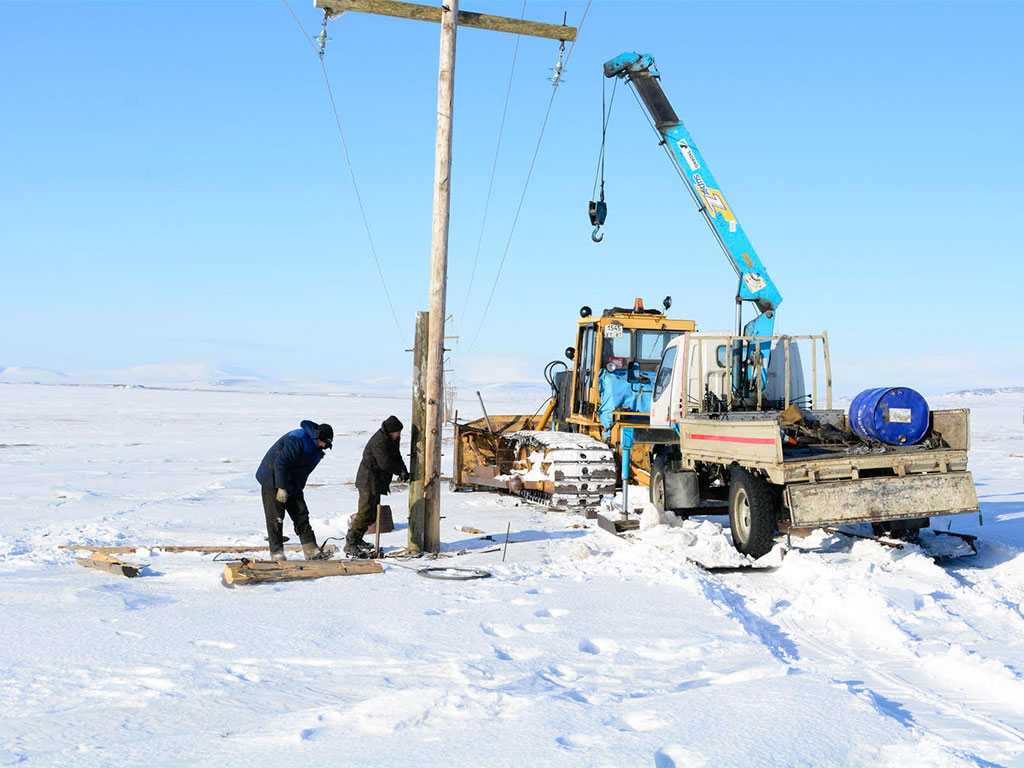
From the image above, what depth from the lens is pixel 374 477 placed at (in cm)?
941

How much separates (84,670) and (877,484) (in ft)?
23.0

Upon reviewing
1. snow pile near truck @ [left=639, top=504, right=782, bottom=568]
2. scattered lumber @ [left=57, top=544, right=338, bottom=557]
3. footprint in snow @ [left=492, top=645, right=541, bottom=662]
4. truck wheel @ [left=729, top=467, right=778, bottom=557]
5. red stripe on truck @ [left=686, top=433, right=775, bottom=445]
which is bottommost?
footprint in snow @ [left=492, top=645, right=541, bottom=662]

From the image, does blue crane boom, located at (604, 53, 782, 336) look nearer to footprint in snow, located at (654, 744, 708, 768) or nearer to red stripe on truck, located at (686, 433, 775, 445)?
red stripe on truck, located at (686, 433, 775, 445)

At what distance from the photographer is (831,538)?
1091cm

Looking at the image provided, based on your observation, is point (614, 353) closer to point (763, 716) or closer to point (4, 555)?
point (4, 555)

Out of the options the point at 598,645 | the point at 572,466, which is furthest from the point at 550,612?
the point at 572,466

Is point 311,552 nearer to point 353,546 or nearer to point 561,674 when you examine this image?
point 353,546

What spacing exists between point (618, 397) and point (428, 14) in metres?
6.99

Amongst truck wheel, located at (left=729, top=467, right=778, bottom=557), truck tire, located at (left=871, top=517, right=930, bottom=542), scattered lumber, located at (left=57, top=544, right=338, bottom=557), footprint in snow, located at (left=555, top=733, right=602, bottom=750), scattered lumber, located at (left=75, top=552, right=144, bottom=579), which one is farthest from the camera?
truck tire, located at (left=871, top=517, right=930, bottom=542)

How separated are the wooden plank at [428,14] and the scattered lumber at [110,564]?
588 centimetres

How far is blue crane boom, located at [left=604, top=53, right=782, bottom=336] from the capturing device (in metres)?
14.2

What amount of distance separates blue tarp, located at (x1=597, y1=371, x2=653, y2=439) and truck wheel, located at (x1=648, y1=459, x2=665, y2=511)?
1.50 metres

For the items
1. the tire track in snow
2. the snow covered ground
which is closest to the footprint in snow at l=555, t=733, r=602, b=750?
the snow covered ground

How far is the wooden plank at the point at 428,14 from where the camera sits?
9.45 metres
